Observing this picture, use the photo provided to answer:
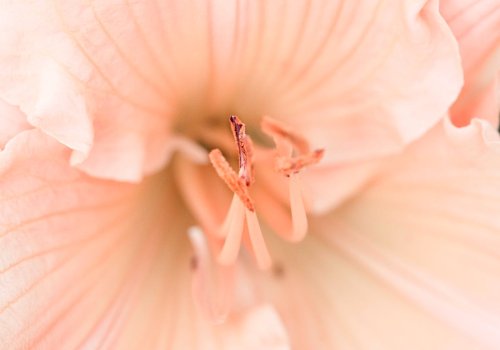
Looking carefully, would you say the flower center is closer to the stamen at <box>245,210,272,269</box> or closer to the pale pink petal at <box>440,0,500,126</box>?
the stamen at <box>245,210,272,269</box>

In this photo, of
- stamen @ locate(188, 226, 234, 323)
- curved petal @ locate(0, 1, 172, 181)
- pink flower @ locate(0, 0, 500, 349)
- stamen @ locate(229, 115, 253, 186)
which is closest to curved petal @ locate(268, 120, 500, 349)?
pink flower @ locate(0, 0, 500, 349)

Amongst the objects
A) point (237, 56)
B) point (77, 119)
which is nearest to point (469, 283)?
point (237, 56)

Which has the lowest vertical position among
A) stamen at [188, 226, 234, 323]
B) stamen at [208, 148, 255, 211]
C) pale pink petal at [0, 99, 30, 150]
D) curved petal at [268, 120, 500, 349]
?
curved petal at [268, 120, 500, 349]

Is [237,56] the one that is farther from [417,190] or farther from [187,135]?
[417,190]

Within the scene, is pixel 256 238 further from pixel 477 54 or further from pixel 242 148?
pixel 477 54

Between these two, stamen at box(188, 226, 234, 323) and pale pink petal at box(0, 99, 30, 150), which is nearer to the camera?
pale pink petal at box(0, 99, 30, 150)

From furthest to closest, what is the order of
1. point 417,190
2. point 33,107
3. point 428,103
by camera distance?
point 417,190
point 428,103
point 33,107

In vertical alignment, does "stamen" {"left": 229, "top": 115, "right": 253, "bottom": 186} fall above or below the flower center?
above
